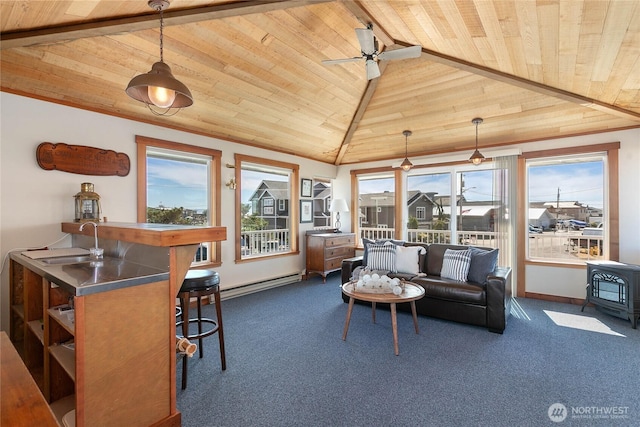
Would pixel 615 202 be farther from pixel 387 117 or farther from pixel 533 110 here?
pixel 387 117

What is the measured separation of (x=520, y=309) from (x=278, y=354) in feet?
11.4

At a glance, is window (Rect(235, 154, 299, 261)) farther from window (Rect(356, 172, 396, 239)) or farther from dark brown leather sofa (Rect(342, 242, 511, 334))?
dark brown leather sofa (Rect(342, 242, 511, 334))

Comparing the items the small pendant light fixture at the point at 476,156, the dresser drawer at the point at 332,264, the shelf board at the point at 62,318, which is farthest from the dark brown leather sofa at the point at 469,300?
the shelf board at the point at 62,318

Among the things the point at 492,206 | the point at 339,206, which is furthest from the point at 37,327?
the point at 492,206

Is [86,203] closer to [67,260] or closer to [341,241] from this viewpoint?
[67,260]

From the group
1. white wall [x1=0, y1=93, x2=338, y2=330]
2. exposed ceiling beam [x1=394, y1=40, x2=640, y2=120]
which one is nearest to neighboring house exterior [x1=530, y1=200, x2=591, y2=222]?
exposed ceiling beam [x1=394, y1=40, x2=640, y2=120]

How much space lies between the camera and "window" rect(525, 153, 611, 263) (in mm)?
4441

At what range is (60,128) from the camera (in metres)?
3.15

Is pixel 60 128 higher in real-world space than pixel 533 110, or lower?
lower

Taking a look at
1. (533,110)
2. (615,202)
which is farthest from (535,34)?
Answer: (615,202)

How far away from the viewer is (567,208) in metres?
4.66

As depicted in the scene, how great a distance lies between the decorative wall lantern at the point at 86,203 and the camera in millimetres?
3088

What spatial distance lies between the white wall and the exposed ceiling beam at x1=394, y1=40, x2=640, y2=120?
3475 millimetres

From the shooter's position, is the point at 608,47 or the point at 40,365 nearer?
the point at 40,365
